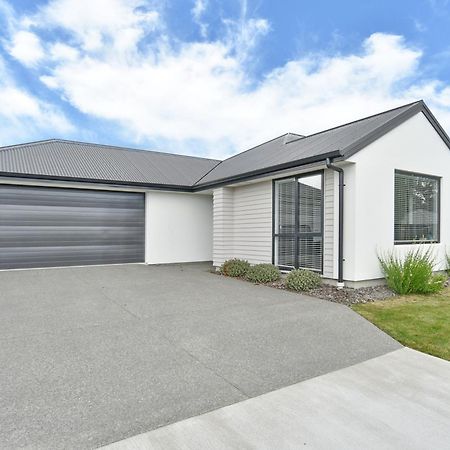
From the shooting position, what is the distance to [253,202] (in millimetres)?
9875

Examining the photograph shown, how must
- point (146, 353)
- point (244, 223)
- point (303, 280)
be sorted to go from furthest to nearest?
1. point (244, 223)
2. point (303, 280)
3. point (146, 353)

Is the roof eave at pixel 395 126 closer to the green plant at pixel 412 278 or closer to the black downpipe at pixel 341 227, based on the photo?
the black downpipe at pixel 341 227

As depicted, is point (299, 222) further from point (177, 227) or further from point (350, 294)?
point (177, 227)

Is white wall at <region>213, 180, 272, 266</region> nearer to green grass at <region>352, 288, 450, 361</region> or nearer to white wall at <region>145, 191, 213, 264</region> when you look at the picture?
white wall at <region>145, 191, 213, 264</region>

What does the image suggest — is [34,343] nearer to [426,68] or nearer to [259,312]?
[259,312]

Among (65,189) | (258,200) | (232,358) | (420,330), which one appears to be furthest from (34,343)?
(65,189)

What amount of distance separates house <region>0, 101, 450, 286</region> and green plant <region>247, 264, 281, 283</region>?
0.54m

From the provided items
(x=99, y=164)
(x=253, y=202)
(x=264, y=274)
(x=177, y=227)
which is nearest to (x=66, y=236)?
(x=99, y=164)

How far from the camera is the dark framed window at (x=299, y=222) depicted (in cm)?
779

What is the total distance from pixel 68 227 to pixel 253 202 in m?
6.05

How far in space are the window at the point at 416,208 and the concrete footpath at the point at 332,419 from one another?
5.57 meters

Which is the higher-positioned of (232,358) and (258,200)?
(258,200)

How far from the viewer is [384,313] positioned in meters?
5.30

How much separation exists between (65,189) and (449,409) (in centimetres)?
1088
